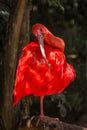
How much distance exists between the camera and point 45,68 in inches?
155

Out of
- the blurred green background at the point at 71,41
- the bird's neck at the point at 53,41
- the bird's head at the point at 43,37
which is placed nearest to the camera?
the bird's head at the point at 43,37

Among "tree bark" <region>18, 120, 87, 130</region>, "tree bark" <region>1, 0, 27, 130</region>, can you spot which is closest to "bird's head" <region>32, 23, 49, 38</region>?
"tree bark" <region>1, 0, 27, 130</region>

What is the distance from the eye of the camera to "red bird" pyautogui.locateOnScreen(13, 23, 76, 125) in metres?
3.91

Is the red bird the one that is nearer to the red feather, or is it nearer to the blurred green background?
the red feather

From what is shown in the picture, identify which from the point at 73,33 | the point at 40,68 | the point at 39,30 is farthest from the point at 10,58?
the point at 73,33

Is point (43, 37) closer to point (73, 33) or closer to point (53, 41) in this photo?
point (53, 41)

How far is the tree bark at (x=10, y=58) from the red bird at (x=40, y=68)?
0.20ft

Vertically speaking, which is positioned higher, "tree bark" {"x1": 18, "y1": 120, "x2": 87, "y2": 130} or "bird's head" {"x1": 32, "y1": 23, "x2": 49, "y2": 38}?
"bird's head" {"x1": 32, "y1": 23, "x2": 49, "y2": 38}

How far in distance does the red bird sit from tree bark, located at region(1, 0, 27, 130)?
6cm

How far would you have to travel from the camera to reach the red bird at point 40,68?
12.8 ft

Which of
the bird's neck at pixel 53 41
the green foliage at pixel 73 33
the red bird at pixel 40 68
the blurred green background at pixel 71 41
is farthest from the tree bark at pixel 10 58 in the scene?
the green foliage at pixel 73 33

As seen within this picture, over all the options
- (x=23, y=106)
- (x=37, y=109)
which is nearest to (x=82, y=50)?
(x=37, y=109)

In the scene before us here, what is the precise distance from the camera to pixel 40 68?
12.9 feet

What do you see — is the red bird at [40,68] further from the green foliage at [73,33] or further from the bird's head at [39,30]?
the green foliage at [73,33]
